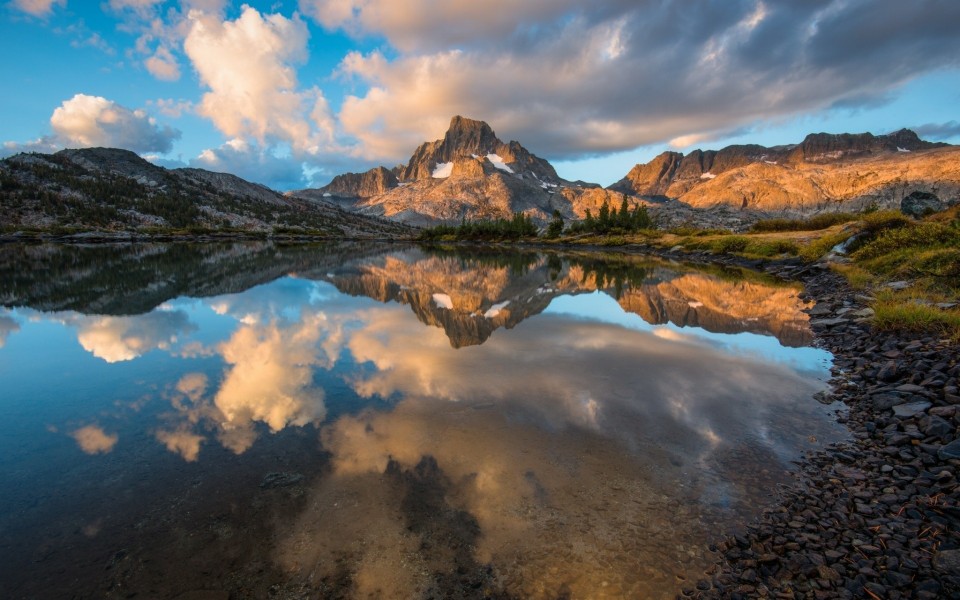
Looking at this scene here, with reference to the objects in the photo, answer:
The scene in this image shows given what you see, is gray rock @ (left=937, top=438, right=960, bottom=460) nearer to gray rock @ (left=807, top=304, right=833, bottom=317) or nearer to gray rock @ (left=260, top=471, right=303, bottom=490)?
gray rock @ (left=260, top=471, right=303, bottom=490)

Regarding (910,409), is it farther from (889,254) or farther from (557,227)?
(557,227)

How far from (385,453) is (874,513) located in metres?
8.02

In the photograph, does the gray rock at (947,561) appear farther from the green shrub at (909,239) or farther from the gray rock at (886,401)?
the green shrub at (909,239)

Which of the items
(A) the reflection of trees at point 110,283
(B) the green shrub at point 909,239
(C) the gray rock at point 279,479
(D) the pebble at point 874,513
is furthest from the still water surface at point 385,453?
(B) the green shrub at point 909,239

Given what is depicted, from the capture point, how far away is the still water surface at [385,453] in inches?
229

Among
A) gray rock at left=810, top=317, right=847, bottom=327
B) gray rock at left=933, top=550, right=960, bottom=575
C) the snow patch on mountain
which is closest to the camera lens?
gray rock at left=933, top=550, right=960, bottom=575

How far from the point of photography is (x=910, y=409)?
9.16 meters

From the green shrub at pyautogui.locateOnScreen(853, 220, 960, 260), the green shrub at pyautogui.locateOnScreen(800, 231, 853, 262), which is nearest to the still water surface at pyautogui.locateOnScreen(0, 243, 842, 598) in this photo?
the green shrub at pyautogui.locateOnScreen(853, 220, 960, 260)

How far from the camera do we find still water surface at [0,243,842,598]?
5812 mm

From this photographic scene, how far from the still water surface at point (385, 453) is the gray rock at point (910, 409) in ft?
4.30

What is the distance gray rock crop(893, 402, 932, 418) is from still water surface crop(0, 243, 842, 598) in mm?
1312

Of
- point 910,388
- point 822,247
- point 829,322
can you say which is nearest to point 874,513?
point 910,388

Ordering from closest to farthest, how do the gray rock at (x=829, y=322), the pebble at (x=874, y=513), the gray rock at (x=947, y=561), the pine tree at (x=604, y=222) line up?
the gray rock at (x=947, y=561) < the pebble at (x=874, y=513) < the gray rock at (x=829, y=322) < the pine tree at (x=604, y=222)

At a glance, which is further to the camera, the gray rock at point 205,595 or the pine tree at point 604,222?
the pine tree at point 604,222
